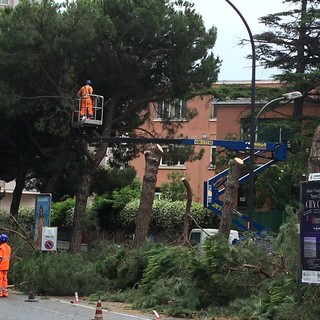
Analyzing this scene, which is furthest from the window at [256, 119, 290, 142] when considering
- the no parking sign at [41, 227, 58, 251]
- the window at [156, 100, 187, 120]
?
the no parking sign at [41, 227, 58, 251]

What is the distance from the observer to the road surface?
15.9m

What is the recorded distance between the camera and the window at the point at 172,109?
34.3m

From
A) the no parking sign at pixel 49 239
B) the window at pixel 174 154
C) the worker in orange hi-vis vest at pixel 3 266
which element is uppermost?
the window at pixel 174 154

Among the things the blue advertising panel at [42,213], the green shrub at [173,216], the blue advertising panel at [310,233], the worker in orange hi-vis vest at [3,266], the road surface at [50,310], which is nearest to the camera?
the blue advertising panel at [310,233]

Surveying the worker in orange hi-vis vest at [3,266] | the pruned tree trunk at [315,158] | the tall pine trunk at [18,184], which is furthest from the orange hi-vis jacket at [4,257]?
the tall pine trunk at [18,184]

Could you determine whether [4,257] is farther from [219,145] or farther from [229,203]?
[219,145]

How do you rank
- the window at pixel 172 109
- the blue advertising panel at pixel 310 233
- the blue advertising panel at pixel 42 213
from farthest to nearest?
the window at pixel 172 109 → the blue advertising panel at pixel 42 213 → the blue advertising panel at pixel 310 233

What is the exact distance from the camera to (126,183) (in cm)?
4066

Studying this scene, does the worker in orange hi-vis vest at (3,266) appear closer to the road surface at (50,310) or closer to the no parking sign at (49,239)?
the road surface at (50,310)

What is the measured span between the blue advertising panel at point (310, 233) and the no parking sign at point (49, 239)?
10.9 metres

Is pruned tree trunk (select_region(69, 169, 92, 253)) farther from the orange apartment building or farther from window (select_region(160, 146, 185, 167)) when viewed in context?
the orange apartment building

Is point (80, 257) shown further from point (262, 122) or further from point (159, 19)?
point (262, 122)

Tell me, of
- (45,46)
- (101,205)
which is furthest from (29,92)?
(101,205)

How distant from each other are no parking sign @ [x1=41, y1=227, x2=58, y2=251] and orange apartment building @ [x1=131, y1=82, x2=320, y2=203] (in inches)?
487
